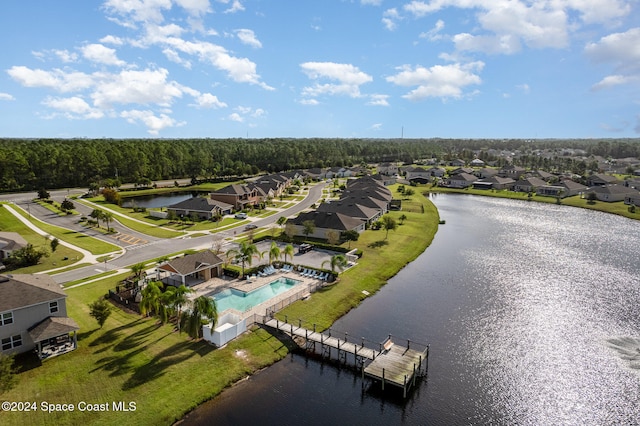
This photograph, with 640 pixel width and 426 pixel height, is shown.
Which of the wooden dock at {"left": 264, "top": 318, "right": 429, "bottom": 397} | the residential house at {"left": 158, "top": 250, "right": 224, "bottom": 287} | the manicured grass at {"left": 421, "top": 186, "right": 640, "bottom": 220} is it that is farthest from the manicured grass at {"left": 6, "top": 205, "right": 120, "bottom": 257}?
the manicured grass at {"left": 421, "top": 186, "right": 640, "bottom": 220}

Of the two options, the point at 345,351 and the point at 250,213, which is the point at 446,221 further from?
the point at 345,351

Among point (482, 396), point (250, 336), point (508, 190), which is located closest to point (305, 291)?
point (250, 336)

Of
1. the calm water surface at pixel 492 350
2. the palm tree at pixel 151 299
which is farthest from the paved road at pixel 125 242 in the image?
the calm water surface at pixel 492 350

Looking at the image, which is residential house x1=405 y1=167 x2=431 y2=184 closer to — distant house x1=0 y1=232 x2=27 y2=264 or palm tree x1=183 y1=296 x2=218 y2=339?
distant house x1=0 y1=232 x2=27 y2=264

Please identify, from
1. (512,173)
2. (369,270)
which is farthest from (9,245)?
(512,173)

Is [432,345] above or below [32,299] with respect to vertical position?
below
